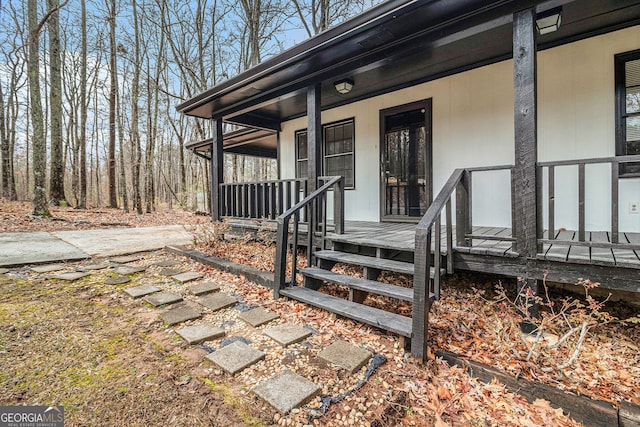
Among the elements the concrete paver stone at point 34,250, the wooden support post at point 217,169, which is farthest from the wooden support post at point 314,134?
the concrete paver stone at point 34,250

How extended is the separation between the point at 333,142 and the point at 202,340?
4874 millimetres

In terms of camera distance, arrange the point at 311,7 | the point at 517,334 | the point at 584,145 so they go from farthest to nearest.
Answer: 1. the point at 311,7
2. the point at 584,145
3. the point at 517,334

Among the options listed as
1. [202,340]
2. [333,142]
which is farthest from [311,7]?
[202,340]

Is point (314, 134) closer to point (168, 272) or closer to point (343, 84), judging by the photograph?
point (343, 84)

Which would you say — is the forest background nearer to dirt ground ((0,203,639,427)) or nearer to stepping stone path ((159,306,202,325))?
dirt ground ((0,203,639,427))

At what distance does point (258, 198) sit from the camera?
488cm

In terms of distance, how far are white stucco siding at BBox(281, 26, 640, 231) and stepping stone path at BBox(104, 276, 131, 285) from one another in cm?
408

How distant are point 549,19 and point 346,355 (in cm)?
354

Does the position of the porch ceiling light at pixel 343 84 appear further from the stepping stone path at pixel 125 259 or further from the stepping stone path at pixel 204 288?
the stepping stone path at pixel 125 259

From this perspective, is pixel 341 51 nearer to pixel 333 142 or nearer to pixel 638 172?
pixel 333 142

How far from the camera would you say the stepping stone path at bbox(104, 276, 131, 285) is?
3.55 metres

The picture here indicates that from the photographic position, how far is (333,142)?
6.28m

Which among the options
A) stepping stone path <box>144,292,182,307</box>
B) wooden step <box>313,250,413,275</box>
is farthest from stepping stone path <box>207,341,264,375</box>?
wooden step <box>313,250,413,275</box>

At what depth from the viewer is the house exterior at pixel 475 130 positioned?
2.50 metres
